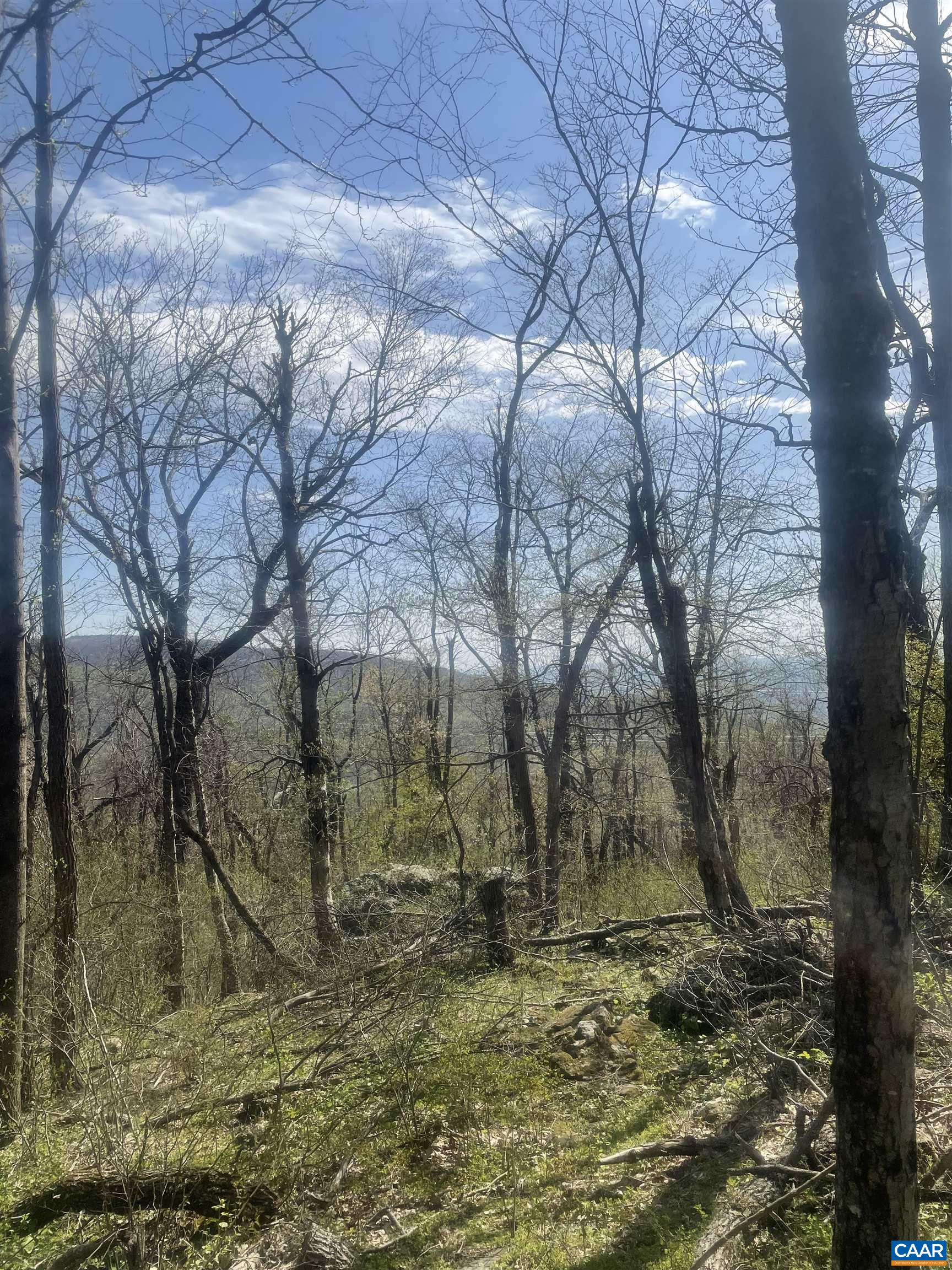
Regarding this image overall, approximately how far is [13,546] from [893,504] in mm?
5989

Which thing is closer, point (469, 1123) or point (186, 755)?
point (469, 1123)

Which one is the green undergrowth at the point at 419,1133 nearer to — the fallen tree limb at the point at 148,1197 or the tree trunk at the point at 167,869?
the fallen tree limb at the point at 148,1197

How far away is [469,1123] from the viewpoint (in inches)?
205

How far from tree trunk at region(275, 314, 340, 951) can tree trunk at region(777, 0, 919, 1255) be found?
31.9ft

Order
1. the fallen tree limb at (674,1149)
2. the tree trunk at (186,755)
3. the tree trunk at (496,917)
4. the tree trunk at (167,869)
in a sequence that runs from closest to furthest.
Result: the fallen tree limb at (674,1149) < the tree trunk at (496,917) < the tree trunk at (167,869) < the tree trunk at (186,755)

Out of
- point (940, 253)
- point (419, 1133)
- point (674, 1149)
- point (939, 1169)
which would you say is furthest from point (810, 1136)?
point (940, 253)

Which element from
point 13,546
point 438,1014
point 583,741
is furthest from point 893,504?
point 583,741

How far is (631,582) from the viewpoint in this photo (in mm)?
10047

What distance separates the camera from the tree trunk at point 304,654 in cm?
1238

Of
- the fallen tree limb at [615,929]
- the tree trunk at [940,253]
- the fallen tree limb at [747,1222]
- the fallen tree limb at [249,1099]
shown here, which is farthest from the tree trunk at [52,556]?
the tree trunk at [940,253]

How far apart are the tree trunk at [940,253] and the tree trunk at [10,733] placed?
743cm

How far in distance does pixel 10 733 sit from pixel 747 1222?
18.0ft

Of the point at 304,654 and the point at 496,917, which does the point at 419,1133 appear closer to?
the point at 496,917

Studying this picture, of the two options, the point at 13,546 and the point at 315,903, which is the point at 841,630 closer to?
the point at 13,546
